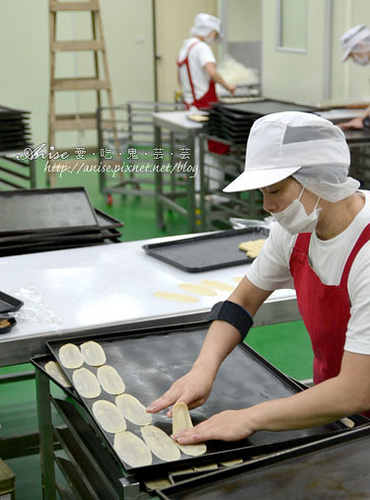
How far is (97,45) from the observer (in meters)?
6.91

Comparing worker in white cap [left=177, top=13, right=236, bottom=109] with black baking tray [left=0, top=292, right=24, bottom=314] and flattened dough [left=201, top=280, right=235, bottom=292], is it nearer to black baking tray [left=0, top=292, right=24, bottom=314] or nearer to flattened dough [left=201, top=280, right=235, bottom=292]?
flattened dough [left=201, top=280, right=235, bottom=292]

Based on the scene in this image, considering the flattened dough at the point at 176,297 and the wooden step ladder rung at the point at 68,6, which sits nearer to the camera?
the flattened dough at the point at 176,297

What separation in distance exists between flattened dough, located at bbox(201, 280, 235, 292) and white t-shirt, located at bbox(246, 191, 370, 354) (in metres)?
0.37

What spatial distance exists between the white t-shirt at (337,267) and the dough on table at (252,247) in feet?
2.00

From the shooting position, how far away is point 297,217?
57.7 inches

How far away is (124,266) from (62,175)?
5.48m

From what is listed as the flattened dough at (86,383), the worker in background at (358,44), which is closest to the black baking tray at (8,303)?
the flattened dough at (86,383)

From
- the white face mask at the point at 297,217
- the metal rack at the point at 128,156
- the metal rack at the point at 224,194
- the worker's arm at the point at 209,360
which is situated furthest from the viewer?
the metal rack at the point at 128,156

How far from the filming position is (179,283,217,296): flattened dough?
214 cm

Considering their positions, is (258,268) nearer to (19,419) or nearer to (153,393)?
(153,393)

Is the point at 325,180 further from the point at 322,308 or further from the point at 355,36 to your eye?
the point at 355,36

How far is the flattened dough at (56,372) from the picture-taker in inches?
65.9

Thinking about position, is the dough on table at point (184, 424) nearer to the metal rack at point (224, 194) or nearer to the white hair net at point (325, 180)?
the white hair net at point (325, 180)

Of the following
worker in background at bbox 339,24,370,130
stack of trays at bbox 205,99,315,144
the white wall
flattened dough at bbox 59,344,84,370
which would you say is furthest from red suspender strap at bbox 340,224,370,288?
the white wall
